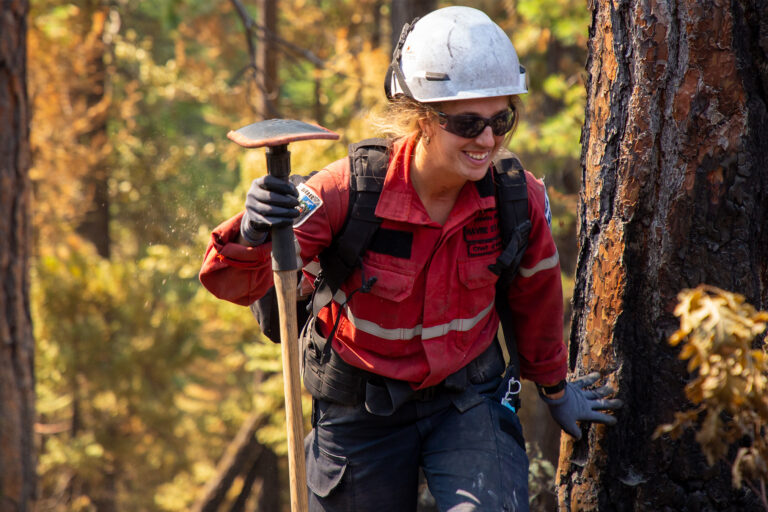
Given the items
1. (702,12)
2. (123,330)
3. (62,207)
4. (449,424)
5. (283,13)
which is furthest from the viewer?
(283,13)

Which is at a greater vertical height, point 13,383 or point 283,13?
point 283,13

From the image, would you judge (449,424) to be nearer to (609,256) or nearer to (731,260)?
(609,256)

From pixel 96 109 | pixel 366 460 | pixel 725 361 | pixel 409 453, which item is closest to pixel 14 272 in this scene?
pixel 366 460

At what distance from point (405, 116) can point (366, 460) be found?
1311 mm

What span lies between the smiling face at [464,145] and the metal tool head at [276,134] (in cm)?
42

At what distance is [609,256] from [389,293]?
35.3 inches

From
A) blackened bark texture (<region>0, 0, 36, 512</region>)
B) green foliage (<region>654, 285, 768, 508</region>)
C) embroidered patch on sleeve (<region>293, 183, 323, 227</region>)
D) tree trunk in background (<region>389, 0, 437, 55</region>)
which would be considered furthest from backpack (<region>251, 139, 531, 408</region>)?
tree trunk in background (<region>389, 0, 437, 55</region>)

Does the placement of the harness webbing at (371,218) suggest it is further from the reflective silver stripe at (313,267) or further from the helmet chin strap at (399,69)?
the helmet chin strap at (399,69)

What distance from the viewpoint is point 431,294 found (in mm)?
2711

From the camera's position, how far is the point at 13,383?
5863 millimetres

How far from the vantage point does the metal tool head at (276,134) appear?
92.8 inches

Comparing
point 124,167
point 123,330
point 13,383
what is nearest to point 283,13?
point 124,167

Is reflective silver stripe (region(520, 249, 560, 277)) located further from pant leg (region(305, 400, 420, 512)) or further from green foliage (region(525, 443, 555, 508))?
green foliage (region(525, 443, 555, 508))

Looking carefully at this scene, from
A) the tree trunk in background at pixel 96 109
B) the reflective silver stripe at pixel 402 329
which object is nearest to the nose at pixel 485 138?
the reflective silver stripe at pixel 402 329
